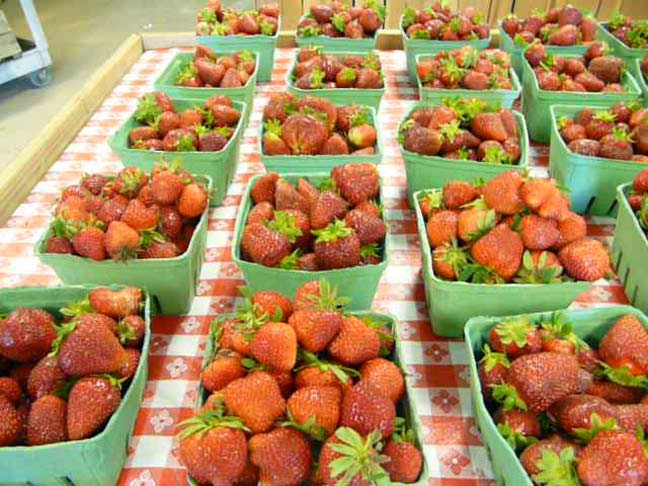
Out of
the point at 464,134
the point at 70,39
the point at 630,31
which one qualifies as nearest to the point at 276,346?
the point at 464,134

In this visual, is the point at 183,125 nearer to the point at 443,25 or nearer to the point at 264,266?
the point at 264,266

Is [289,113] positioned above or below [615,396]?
above

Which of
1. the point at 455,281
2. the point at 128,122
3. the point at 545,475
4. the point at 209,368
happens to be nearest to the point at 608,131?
the point at 455,281

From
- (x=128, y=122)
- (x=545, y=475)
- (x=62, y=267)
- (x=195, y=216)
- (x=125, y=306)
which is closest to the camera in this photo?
(x=545, y=475)

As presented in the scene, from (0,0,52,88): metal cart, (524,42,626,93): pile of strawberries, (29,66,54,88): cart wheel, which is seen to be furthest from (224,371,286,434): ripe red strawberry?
(29,66,54,88): cart wheel

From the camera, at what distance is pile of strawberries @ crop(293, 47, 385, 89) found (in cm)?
179

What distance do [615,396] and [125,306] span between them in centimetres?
88

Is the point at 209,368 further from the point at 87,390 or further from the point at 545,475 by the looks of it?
the point at 545,475

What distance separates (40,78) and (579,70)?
3.73 metres

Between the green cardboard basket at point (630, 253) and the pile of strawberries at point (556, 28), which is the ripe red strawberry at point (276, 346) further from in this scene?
the pile of strawberries at point (556, 28)

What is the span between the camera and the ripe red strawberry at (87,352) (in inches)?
34.2

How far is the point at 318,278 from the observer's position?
1.06m

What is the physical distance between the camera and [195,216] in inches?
48.7

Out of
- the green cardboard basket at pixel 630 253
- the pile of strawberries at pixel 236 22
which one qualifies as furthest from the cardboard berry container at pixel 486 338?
the pile of strawberries at pixel 236 22
